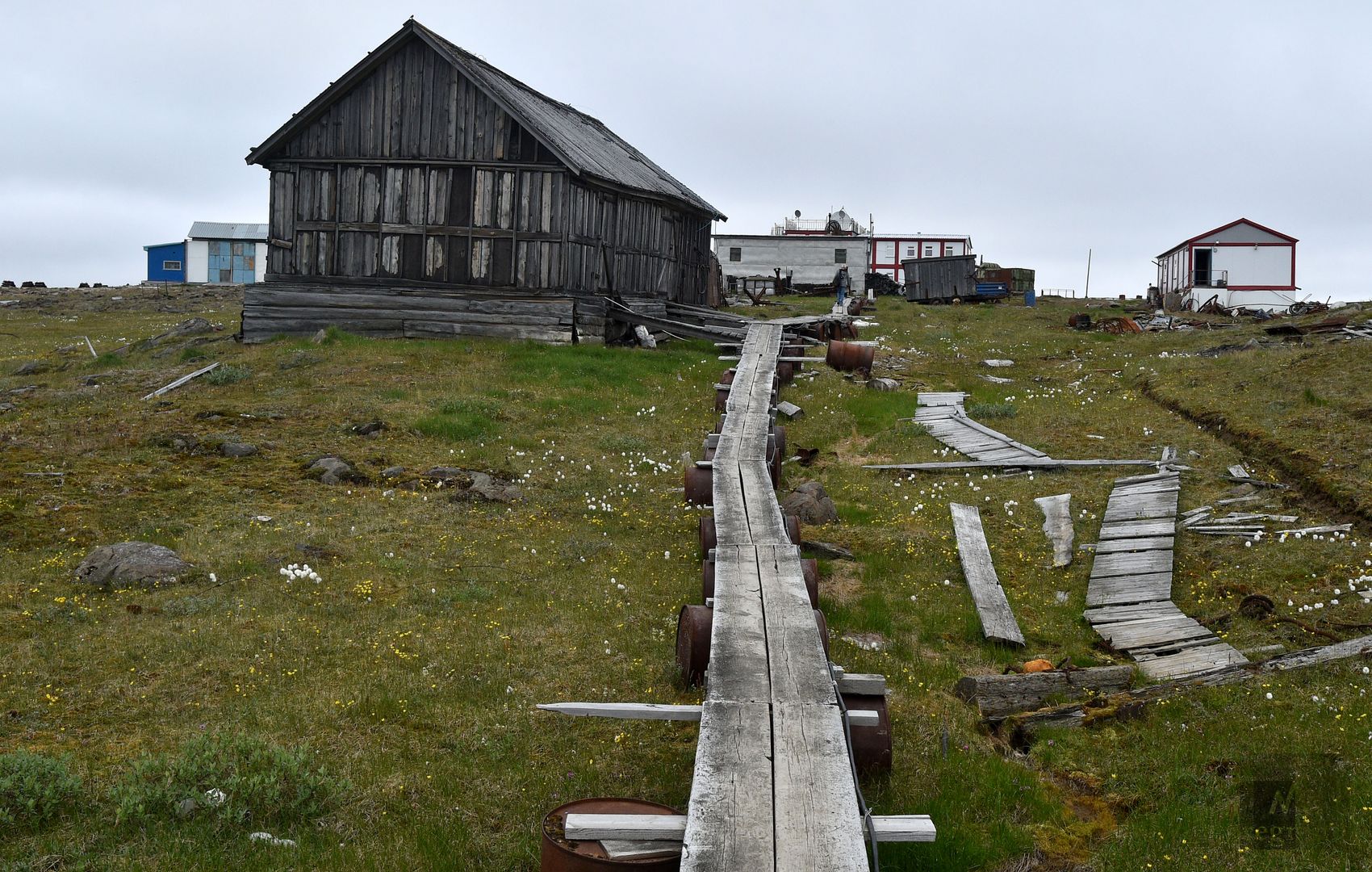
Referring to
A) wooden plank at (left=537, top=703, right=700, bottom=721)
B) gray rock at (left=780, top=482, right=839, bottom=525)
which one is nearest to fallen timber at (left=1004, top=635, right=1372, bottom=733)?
wooden plank at (left=537, top=703, right=700, bottom=721)

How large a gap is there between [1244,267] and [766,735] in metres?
57.4

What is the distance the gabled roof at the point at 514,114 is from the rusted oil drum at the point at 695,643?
19.5 metres

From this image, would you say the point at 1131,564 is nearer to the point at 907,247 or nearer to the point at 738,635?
the point at 738,635

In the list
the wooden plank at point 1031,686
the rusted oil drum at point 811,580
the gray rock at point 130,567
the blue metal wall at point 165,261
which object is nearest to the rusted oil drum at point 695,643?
the rusted oil drum at point 811,580

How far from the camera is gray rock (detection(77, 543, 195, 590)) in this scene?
33.3ft

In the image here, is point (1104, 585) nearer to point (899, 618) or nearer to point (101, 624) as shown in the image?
point (899, 618)

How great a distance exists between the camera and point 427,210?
26.9m

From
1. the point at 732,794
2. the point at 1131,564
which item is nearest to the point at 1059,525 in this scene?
the point at 1131,564

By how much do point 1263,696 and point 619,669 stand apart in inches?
187

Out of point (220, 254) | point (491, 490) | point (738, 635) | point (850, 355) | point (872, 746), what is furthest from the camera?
point (220, 254)

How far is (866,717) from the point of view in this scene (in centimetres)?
619

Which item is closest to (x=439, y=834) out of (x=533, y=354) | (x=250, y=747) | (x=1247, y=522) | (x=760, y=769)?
(x=250, y=747)

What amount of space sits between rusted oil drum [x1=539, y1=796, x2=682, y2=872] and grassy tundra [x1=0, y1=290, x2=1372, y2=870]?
0.79 m

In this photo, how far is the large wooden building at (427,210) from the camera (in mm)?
26328
